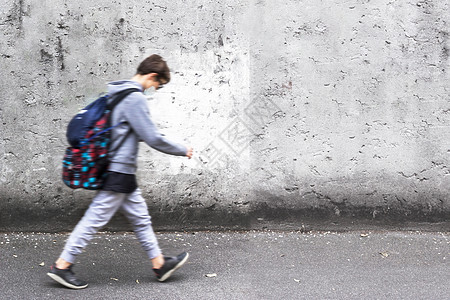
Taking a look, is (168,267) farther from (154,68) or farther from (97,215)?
(154,68)

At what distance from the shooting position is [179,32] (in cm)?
470

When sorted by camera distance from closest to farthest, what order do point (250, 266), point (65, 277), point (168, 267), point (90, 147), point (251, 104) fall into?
1. point (90, 147)
2. point (65, 277)
3. point (168, 267)
4. point (250, 266)
5. point (251, 104)

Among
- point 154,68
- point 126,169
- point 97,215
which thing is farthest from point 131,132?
point 97,215

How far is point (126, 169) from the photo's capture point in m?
3.45

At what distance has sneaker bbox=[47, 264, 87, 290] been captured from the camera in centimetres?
351

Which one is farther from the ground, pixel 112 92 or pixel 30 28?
pixel 30 28

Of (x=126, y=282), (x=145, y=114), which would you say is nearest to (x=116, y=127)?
(x=145, y=114)

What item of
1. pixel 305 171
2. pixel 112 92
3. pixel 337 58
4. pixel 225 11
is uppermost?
pixel 225 11

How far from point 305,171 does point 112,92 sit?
2.19 metres

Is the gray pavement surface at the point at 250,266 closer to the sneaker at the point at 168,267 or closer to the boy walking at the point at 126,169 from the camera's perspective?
the sneaker at the point at 168,267

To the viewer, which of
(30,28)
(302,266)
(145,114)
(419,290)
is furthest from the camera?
(30,28)

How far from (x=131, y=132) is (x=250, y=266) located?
1505 millimetres

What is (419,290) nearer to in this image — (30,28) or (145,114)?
(145,114)

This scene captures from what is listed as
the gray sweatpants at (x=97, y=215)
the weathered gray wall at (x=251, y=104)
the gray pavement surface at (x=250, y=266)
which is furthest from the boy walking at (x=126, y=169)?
the weathered gray wall at (x=251, y=104)
